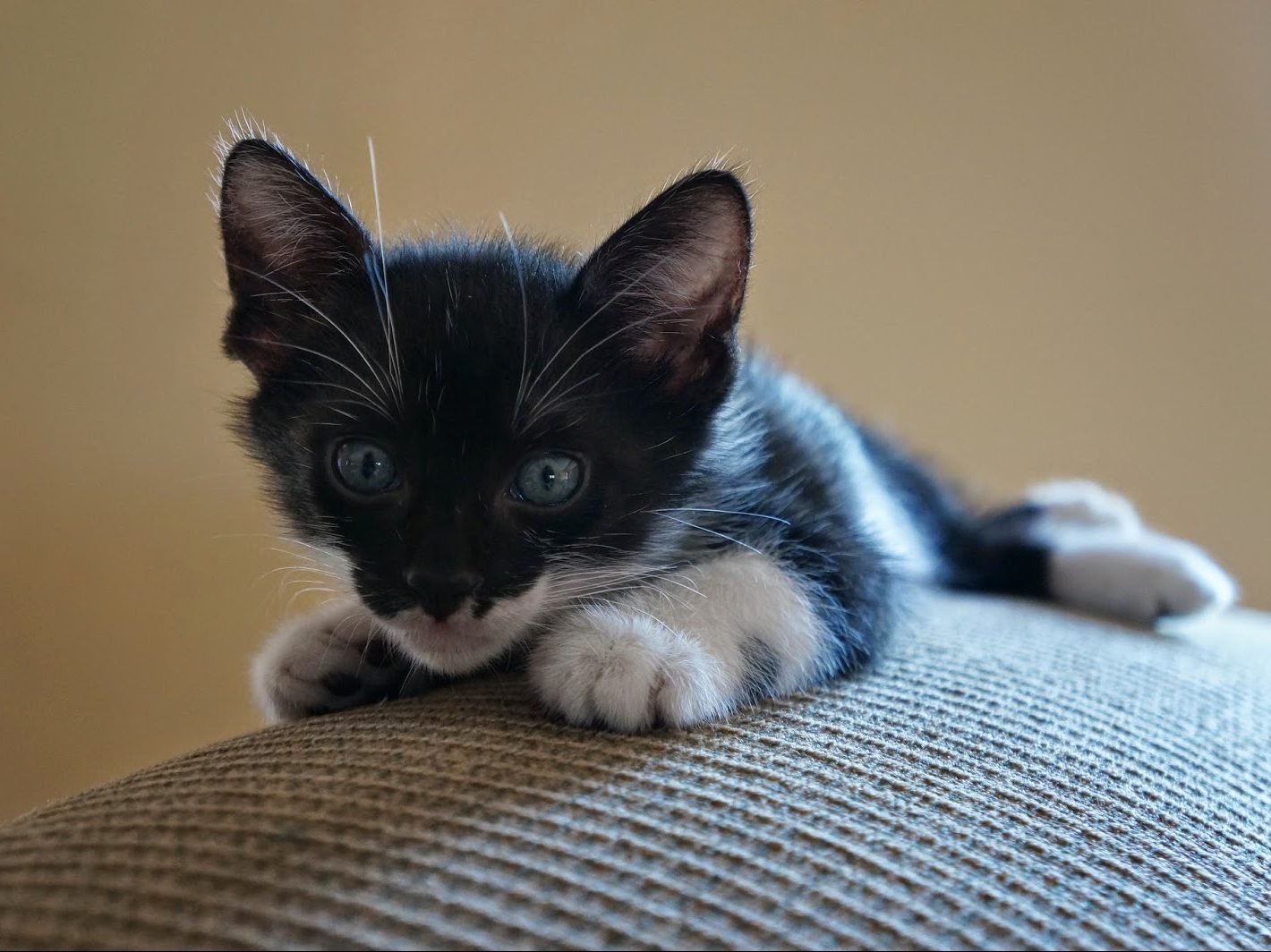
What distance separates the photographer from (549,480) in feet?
3.08

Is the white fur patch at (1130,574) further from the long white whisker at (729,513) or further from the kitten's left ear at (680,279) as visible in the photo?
the kitten's left ear at (680,279)

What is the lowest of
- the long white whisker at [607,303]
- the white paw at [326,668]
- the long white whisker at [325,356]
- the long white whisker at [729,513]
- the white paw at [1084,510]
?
the white paw at [326,668]

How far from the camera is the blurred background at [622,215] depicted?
1608 millimetres

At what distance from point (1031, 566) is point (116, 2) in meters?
1.86

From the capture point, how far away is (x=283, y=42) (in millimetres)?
1878

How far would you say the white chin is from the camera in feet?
2.84

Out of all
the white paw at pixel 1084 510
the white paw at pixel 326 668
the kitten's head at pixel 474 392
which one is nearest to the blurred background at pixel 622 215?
the white paw at pixel 1084 510

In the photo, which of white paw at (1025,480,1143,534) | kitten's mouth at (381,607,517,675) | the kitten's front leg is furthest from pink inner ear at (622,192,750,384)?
white paw at (1025,480,1143,534)

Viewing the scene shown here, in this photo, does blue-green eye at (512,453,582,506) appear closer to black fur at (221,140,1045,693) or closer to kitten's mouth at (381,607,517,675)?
black fur at (221,140,1045,693)

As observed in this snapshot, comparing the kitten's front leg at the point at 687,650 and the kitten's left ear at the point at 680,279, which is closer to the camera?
the kitten's front leg at the point at 687,650

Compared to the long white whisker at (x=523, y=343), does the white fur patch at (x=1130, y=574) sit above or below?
below

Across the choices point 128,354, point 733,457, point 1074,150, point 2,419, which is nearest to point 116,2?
point 128,354

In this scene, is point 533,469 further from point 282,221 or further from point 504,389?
point 282,221

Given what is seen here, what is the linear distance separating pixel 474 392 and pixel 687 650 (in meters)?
0.31
